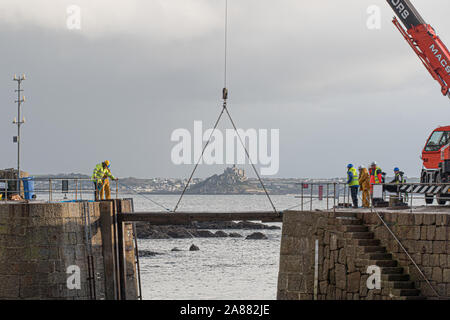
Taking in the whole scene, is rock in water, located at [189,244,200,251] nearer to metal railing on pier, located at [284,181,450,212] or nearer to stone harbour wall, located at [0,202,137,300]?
metal railing on pier, located at [284,181,450,212]

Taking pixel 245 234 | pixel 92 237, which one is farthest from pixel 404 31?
pixel 245 234

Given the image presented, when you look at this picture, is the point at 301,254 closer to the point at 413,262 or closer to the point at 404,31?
the point at 413,262

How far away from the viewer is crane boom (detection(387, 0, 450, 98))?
28.5m

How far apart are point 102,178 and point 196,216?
3.46 meters

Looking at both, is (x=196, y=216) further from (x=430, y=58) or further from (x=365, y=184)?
(x=430, y=58)

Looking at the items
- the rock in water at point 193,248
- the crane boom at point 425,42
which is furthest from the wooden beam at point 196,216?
the rock in water at point 193,248

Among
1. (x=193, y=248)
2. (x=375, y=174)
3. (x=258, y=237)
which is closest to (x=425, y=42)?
(x=375, y=174)

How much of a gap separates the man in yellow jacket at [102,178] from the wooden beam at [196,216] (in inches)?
53.2

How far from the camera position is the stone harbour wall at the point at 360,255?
1808 centimetres

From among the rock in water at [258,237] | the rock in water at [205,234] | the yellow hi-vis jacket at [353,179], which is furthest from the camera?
the rock in water at [205,234]

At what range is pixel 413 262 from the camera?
18391 mm

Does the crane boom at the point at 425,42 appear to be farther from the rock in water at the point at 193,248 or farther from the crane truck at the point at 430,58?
the rock in water at the point at 193,248

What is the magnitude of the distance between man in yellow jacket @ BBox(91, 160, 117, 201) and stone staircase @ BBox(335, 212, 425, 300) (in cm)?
872

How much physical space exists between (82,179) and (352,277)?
11.1 meters
